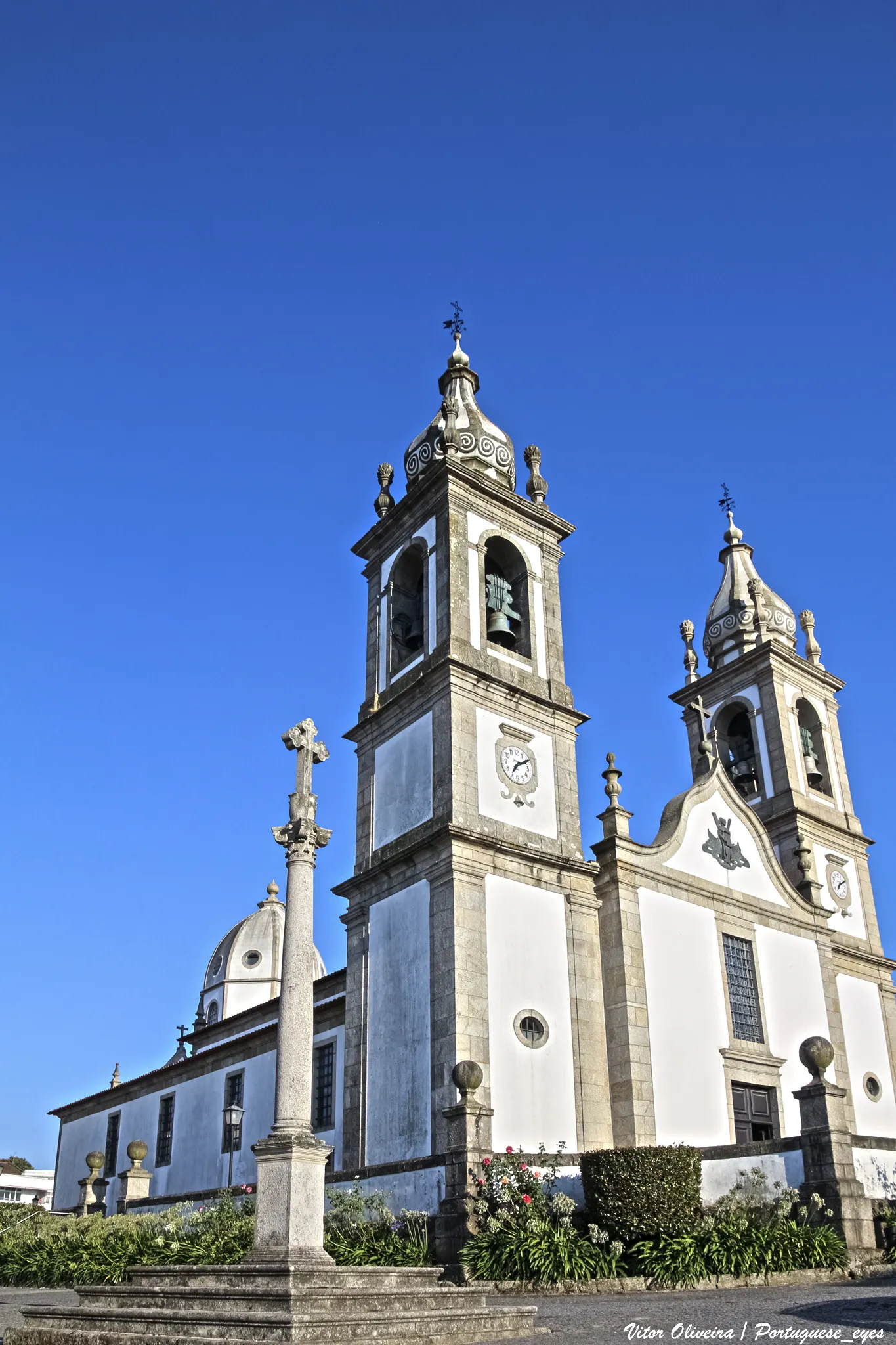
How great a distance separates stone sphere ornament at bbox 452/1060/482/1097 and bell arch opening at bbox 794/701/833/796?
15.3 meters

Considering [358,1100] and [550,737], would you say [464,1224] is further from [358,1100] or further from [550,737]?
[550,737]

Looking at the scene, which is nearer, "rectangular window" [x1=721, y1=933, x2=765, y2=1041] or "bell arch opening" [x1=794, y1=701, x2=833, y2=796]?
"rectangular window" [x1=721, y1=933, x2=765, y2=1041]

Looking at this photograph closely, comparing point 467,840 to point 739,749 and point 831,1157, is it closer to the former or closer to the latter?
point 831,1157

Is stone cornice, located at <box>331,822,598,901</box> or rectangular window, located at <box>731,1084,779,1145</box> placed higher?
stone cornice, located at <box>331,822,598,901</box>

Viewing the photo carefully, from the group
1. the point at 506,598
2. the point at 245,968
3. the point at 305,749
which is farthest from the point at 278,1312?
the point at 245,968

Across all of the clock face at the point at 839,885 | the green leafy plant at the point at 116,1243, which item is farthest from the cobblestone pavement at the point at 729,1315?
the clock face at the point at 839,885

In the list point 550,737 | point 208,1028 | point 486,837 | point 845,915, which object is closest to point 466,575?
point 550,737

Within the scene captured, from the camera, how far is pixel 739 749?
28.7m

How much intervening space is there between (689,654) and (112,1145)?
68.7 ft

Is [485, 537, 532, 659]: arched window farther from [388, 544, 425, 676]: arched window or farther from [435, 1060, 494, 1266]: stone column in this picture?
[435, 1060, 494, 1266]: stone column

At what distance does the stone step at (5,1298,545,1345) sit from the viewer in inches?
317

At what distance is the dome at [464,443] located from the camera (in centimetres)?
2294

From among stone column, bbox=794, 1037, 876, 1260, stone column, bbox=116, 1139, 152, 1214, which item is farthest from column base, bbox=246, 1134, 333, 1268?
stone column, bbox=116, 1139, 152, 1214

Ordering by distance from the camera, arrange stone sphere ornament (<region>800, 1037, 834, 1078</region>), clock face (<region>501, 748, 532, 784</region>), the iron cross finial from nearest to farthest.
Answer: the iron cross finial → stone sphere ornament (<region>800, 1037, 834, 1078</region>) → clock face (<region>501, 748, 532, 784</region>)
